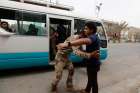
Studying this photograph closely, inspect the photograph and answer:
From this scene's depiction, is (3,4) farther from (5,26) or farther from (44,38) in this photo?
(44,38)

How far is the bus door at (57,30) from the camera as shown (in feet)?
33.4

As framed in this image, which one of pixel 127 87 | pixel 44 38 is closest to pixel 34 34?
pixel 44 38

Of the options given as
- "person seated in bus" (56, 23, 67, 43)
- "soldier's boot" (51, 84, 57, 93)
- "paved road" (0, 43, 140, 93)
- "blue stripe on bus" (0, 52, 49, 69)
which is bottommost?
"paved road" (0, 43, 140, 93)

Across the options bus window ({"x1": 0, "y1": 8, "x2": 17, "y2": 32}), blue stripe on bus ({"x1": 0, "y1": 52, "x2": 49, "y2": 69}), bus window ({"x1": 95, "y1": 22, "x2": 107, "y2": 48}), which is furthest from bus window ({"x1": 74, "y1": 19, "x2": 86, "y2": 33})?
bus window ({"x1": 0, "y1": 8, "x2": 17, "y2": 32})

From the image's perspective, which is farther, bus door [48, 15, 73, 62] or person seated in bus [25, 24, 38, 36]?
bus door [48, 15, 73, 62]

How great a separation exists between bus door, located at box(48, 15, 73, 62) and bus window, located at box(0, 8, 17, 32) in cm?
170

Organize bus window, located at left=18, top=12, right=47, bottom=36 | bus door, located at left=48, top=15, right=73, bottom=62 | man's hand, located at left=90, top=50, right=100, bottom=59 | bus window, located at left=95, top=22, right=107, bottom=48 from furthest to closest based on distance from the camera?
bus window, located at left=95, top=22, right=107, bottom=48 → bus door, located at left=48, top=15, right=73, bottom=62 → bus window, located at left=18, top=12, right=47, bottom=36 → man's hand, located at left=90, top=50, right=100, bottom=59

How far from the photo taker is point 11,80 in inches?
324

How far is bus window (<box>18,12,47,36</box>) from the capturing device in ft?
29.7

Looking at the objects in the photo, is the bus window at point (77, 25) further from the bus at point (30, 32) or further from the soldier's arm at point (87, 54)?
the soldier's arm at point (87, 54)

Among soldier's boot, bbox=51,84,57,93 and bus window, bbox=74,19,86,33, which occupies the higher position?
bus window, bbox=74,19,86,33

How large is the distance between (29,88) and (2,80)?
124 centimetres

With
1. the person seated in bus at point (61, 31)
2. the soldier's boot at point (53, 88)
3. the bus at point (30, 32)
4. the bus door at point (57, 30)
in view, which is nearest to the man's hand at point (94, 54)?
the soldier's boot at point (53, 88)

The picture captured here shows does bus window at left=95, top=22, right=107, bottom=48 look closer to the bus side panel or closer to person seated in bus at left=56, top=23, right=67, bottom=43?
person seated in bus at left=56, top=23, right=67, bottom=43
